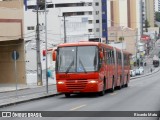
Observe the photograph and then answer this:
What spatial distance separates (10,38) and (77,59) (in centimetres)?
2436

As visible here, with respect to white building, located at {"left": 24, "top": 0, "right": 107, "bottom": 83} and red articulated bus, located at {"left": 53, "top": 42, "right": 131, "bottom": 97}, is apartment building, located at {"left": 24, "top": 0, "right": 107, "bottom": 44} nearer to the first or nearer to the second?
white building, located at {"left": 24, "top": 0, "right": 107, "bottom": 83}

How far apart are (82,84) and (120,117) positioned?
11157 millimetres

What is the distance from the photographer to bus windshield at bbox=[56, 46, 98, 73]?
29.2 metres

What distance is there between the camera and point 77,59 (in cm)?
2916

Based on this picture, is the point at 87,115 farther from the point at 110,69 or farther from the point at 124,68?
the point at 124,68

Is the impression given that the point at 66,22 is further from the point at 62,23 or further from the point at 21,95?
the point at 21,95

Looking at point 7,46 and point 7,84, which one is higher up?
point 7,46

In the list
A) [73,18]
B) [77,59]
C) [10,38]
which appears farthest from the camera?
[73,18]

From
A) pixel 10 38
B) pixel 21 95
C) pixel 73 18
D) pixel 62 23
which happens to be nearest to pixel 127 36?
pixel 73 18

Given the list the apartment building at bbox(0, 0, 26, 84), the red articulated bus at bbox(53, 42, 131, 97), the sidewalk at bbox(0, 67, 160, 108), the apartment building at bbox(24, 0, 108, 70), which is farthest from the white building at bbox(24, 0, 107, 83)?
the red articulated bus at bbox(53, 42, 131, 97)

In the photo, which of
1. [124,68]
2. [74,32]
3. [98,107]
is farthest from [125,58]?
[74,32]

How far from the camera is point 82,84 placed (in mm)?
29141

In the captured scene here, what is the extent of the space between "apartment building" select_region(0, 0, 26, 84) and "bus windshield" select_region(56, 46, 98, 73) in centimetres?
2201

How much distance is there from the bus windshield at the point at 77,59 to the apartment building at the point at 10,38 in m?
22.0
